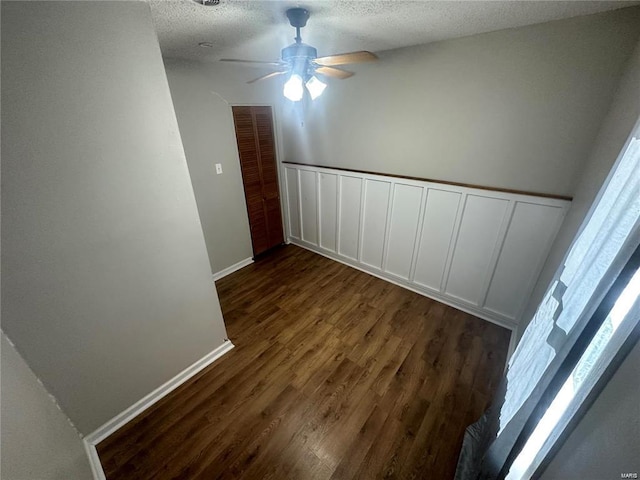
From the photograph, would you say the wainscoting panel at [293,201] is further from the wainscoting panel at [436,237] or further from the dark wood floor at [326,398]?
the wainscoting panel at [436,237]

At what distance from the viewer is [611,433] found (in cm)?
59

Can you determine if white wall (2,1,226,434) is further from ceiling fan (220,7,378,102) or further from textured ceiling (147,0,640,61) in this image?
ceiling fan (220,7,378,102)

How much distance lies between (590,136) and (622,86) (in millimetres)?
278

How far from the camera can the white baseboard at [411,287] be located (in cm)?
222

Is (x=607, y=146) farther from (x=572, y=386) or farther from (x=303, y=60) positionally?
(x=303, y=60)

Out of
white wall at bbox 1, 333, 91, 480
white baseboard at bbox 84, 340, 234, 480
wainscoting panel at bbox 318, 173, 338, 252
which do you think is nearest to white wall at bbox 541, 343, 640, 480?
white wall at bbox 1, 333, 91, 480

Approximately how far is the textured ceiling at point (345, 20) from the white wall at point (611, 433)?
1638 millimetres

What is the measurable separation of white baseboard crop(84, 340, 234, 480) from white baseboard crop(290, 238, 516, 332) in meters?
1.65

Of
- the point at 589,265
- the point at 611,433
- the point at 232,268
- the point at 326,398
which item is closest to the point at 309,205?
the point at 232,268

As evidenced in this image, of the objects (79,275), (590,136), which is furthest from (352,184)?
(79,275)

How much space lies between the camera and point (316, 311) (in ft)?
7.89

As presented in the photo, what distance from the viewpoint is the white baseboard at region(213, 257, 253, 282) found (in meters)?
2.95

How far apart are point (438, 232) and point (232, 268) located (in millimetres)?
2355

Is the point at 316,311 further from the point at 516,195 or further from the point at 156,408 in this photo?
the point at 516,195
